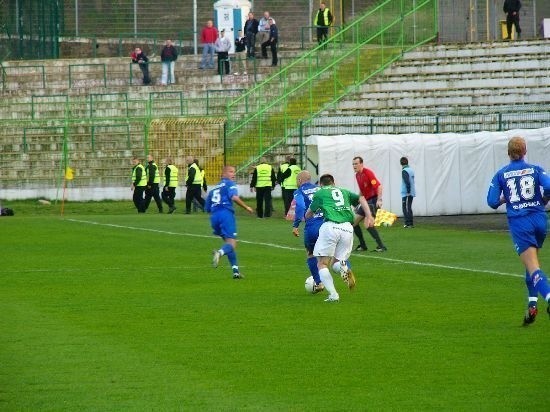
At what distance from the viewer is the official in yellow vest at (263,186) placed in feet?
132

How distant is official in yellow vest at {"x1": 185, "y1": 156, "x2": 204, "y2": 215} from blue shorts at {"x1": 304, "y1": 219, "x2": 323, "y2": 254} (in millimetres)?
23008

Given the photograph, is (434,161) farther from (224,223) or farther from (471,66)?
(224,223)

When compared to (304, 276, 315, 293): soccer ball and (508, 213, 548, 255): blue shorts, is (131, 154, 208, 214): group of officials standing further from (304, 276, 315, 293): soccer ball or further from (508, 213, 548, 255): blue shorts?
(508, 213, 548, 255): blue shorts

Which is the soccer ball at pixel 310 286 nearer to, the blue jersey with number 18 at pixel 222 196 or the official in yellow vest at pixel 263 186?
the blue jersey with number 18 at pixel 222 196

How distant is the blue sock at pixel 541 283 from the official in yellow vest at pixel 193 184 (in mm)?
27833

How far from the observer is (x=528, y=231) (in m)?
15.1

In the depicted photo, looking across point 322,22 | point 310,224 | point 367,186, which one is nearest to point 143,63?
point 322,22

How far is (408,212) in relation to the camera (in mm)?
35188

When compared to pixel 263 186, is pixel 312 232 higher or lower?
lower

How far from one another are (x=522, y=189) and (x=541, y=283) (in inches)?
40.0

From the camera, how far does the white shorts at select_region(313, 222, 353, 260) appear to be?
18.4 m

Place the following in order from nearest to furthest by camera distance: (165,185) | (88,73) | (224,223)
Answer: (224,223) → (165,185) → (88,73)

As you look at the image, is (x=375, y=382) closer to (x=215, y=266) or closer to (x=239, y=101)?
(x=215, y=266)

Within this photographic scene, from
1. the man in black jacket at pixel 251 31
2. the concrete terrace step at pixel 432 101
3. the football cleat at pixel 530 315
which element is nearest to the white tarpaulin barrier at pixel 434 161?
the concrete terrace step at pixel 432 101
